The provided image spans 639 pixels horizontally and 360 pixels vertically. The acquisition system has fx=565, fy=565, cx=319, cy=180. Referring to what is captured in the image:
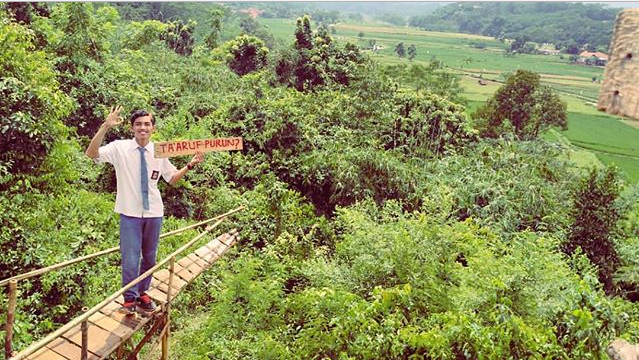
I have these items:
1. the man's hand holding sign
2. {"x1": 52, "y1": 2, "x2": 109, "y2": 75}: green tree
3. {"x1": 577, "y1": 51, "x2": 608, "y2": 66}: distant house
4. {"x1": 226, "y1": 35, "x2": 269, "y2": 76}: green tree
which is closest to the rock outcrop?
the man's hand holding sign

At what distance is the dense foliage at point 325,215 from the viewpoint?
694 cm

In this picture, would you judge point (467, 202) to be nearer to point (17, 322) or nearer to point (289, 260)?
point (289, 260)

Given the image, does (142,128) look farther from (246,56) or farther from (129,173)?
(246,56)

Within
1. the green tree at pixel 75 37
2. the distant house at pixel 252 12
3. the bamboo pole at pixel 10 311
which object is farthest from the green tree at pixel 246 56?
the distant house at pixel 252 12

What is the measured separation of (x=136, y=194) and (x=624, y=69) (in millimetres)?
4106

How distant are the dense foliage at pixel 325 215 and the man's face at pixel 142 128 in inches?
105

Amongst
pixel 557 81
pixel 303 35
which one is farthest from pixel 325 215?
pixel 557 81

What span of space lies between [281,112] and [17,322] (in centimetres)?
1022

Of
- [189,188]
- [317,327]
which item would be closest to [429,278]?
[317,327]

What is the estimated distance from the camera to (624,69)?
1626 mm

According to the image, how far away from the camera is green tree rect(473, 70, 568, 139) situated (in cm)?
2461

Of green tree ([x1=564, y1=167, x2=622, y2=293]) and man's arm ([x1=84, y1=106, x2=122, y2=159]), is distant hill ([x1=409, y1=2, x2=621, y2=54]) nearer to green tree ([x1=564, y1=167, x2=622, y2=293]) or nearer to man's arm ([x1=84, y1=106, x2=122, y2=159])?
green tree ([x1=564, y1=167, x2=622, y2=293])

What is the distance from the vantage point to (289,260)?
10312 mm

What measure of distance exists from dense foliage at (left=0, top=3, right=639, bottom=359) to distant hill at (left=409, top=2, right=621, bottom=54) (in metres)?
8.84
